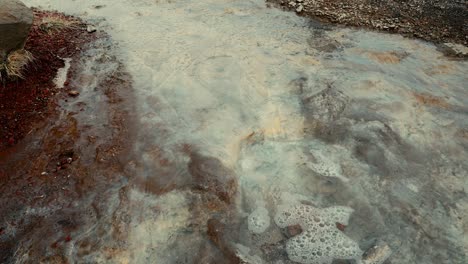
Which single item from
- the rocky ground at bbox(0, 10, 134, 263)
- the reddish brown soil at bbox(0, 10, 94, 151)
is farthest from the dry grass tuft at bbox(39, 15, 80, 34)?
the rocky ground at bbox(0, 10, 134, 263)

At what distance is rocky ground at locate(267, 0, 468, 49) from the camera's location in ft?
20.4

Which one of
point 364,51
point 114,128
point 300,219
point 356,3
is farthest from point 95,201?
point 356,3

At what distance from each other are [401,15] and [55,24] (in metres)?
6.02

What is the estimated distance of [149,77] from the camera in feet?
17.4

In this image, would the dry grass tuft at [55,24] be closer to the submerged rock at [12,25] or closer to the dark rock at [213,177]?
the submerged rock at [12,25]

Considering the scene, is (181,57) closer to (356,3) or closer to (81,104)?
(81,104)

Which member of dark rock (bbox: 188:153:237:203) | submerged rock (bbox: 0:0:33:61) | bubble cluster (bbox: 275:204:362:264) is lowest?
bubble cluster (bbox: 275:204:362:264)

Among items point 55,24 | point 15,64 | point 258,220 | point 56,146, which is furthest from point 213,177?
point 55,24

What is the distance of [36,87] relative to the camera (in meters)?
4.96

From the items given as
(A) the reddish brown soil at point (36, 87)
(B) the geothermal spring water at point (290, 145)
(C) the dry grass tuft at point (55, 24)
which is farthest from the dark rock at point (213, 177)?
(C) the dry grass tuft at point (55, 24)

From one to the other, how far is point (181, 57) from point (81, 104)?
5.42 feet

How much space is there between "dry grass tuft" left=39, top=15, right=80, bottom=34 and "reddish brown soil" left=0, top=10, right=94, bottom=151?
0.22 ft

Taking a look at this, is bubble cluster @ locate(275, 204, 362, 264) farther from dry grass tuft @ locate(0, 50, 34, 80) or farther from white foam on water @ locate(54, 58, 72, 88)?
dry grass tuft @ locate(0, 50, 34, 80)

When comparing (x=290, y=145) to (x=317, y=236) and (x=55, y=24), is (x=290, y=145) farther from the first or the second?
(x=55, y=24)
